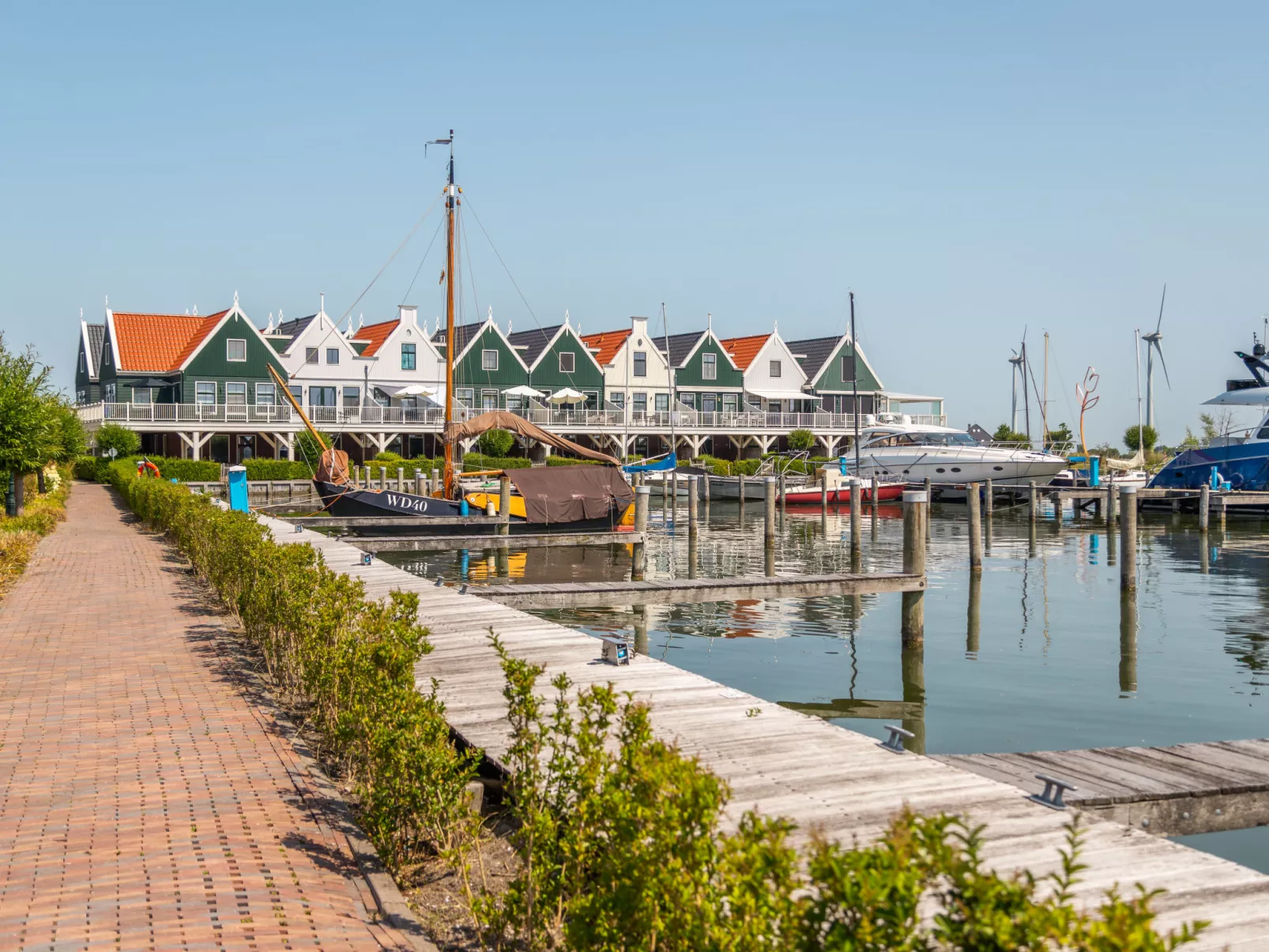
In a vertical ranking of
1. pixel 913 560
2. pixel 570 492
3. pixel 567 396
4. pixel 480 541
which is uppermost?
pixel 567 396

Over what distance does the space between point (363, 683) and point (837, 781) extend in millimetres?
3215

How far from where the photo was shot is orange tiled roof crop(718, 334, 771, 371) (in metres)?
76.3

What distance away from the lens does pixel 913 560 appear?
17250mm

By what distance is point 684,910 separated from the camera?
399 cm

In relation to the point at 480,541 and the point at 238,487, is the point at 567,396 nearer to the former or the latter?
the point at 238,487

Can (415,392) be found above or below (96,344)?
below

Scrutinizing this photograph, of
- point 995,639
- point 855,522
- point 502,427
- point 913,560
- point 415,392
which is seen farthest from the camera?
point 415,392

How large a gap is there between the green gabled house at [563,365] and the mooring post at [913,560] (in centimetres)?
5173

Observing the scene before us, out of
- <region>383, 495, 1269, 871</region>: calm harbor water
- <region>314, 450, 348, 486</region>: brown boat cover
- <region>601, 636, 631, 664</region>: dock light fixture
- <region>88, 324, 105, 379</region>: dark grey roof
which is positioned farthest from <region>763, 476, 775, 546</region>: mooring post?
<region>88, 324, 105, 379</region>: dark grey roof

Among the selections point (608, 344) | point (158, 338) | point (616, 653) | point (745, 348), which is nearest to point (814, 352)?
point (745, 348)

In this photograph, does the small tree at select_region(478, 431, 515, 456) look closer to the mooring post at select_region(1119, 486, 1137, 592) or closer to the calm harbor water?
the calm harbor water

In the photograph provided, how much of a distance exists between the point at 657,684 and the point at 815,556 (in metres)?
24.5

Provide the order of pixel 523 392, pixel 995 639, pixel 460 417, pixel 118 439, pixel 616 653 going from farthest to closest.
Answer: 1. pixel 523 392
2. pixel 460 417
3. pixel 118 439
4. pixel 995 639
5. pixel 616 653

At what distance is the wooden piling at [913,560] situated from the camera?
56.0 ft
